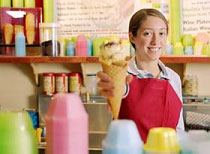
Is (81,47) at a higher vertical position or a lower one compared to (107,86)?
higher

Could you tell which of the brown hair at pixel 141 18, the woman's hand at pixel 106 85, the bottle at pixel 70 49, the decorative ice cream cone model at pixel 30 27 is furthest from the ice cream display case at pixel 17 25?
the woman's hand at pixel 106 85

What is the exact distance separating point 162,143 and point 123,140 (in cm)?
7

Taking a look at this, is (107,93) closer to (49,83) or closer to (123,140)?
(123,140)

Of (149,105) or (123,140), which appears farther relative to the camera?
(149,105)

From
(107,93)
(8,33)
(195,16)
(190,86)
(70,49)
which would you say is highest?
(195,16)

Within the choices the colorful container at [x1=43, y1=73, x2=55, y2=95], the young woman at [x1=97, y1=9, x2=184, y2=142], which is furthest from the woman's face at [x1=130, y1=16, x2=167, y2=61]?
the colorful container at [x1=43, y1=73, x2=55, y2=95]

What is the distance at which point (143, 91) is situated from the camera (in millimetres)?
1316

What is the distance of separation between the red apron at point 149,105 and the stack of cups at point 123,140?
0.62 metres

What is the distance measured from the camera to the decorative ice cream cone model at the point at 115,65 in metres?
0.91

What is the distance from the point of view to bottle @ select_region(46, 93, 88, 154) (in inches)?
26.4

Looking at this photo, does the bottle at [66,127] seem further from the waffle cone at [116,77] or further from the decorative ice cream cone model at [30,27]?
the decorative ice cream cone model at [30,27]

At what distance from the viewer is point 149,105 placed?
4.29 ft

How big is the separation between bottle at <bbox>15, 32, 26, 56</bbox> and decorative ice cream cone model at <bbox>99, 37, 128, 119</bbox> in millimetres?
1631

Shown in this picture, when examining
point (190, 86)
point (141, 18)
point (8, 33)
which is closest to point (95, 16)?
point (8, 33)
